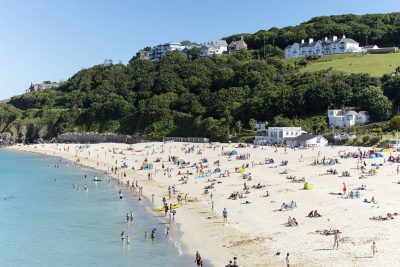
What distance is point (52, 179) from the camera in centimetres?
5434

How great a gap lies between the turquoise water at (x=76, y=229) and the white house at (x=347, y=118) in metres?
33.3

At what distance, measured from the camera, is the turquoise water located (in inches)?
922

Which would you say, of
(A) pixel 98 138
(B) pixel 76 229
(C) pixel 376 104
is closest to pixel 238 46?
(A) pixel 98 138

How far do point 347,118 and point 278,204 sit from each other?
3656 cm

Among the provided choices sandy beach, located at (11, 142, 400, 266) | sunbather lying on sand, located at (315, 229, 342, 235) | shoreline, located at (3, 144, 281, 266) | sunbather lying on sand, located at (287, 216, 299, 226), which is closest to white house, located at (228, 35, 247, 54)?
sandy beach, located at (11, 142, 400, 266)

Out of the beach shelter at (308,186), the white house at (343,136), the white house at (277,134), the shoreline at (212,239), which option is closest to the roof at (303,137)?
the white house at (277,134)

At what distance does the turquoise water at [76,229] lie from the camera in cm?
2341

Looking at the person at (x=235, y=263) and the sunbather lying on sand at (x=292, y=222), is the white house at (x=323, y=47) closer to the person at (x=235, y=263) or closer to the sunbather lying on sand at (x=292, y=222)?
the sunbather lying on sand at (x=292, y=222)

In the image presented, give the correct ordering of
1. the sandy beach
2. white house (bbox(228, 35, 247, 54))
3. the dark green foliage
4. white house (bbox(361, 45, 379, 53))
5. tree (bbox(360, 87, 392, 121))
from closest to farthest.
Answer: the sandy beach
tree (bbox(360, 87, 392, 121))
white house (bbox(361, 45, 379, 53))
the dark green foliage
white house (bbox(228, 35, 247, 54))

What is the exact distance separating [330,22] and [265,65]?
141ft

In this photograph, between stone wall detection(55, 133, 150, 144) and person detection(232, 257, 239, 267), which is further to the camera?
stone wall detection(55, 133, 150, 144)

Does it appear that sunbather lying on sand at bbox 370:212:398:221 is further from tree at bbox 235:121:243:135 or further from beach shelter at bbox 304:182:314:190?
tree at bbox 235:121:243:135

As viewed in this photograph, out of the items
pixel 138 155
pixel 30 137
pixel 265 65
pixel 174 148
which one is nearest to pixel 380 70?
pixel 265 65

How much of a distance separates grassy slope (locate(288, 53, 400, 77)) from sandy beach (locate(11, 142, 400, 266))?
36.5 m
